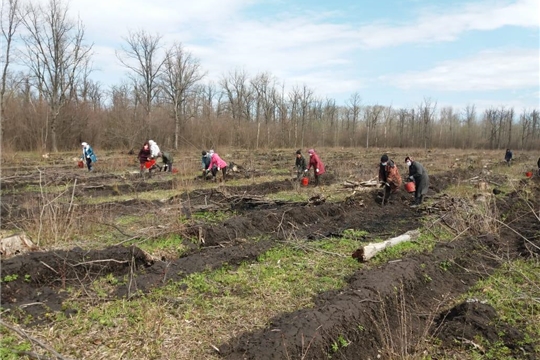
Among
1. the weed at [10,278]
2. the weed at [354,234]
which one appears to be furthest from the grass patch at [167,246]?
the weed at [354,234]

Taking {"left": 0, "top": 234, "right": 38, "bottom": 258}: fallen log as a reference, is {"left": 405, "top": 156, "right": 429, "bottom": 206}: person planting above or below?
above

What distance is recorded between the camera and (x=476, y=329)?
4.39 metres

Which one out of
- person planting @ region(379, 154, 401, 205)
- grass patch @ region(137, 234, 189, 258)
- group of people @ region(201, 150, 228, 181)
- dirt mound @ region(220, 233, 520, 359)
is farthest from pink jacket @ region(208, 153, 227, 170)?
dirt mound @ region(220, 233, 520, 359)

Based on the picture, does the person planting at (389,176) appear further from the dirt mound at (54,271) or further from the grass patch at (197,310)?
the dirt mound at (54,271)

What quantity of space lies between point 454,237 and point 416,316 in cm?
369

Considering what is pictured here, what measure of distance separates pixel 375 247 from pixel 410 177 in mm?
4935

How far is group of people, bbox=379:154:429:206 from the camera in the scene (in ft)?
36.3

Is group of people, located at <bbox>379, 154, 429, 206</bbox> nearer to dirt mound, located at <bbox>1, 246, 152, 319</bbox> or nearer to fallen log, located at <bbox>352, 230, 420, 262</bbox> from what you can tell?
fallen log, located at <bbox>352, 230, 420, 262</bbox>

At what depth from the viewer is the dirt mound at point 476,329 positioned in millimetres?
4180

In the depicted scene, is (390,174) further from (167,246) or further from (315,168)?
(167,246)

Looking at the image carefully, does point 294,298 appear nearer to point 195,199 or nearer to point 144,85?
point 195,199

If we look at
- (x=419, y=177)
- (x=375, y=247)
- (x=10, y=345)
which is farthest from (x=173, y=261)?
(x=419, y=177)

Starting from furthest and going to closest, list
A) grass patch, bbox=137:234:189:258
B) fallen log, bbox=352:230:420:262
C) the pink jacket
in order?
1. the pink jacket
2. grass patch, bbox=137:234:189:258
3. fallen log, bbox=352:230:420:262

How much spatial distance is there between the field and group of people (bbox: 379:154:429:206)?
4.24ft
